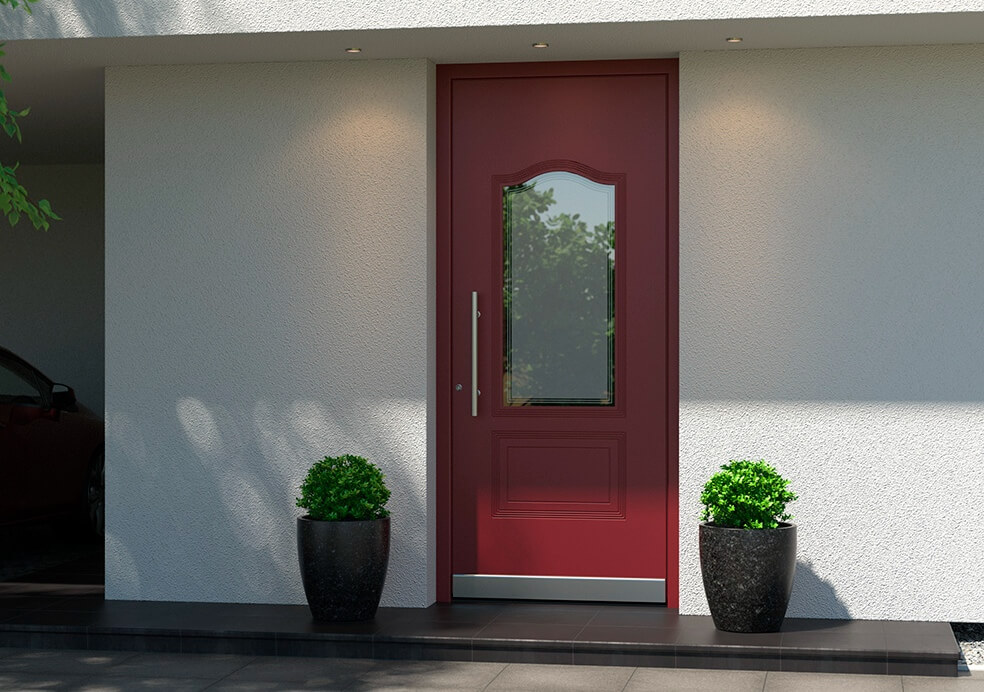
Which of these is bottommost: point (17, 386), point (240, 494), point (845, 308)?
point (240, 494)

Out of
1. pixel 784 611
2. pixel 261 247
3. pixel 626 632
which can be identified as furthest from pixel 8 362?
pixel 784 611

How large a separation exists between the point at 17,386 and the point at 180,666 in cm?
318

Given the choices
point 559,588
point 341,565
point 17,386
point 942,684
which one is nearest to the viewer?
point 942,684

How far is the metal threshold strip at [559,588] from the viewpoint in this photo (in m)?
6.65

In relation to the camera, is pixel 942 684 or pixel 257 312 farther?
pixel 257 312

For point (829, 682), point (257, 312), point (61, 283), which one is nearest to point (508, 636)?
point (829, 682)

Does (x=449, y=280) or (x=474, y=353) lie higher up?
(x=449, y=280)

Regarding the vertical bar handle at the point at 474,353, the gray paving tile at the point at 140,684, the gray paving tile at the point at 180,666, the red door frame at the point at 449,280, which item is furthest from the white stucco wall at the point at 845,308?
the gray paving tile at the point at 140,684

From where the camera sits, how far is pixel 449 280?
Answer: 680cm

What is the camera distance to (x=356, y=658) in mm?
5953

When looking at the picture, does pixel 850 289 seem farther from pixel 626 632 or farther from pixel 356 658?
pixel 356 658

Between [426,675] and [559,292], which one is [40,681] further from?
[559,292]

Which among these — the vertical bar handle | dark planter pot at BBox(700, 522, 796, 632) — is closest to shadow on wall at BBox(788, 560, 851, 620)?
dark planter pot at BBox(700, 522, 796, 632)

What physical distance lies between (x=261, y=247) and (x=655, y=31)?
2.28 metres
